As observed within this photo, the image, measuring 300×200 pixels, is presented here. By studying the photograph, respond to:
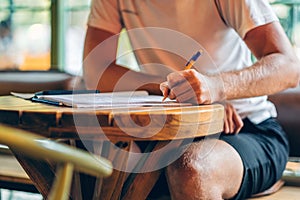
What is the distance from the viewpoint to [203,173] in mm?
1353

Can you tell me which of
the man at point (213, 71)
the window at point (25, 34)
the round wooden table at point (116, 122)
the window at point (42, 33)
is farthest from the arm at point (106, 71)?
the window at point (25, 34)

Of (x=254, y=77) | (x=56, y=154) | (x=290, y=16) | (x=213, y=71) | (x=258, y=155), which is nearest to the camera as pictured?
(x=56, y=154)

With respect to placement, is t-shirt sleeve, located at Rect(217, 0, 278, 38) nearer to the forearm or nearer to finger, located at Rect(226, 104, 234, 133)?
the forearm

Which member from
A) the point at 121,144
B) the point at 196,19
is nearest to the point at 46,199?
the point at 121,144

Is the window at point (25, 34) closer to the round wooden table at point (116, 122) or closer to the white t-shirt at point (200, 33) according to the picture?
the white t-shirt at point (200, 33)

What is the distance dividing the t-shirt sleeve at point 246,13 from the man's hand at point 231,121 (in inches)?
10.3

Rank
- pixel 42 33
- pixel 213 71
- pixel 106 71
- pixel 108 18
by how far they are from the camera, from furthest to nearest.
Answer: pixel 42 33
pixel 108 18
pixel 106 71
pixel 213 71

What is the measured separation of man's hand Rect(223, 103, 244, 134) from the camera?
1.64 meters

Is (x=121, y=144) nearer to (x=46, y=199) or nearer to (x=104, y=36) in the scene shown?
(x=46, y=199)

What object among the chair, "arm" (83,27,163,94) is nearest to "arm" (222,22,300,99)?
"arm" (83,27,163,94)

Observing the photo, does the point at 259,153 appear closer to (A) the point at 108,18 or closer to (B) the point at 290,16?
(A) the point at 108,18


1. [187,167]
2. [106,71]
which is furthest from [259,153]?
[106,71]

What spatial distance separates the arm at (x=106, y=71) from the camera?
186 cm

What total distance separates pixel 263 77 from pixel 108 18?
0.76 metres
